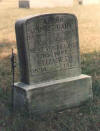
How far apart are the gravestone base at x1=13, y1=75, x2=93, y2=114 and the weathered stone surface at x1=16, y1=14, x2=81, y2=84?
139 millimetres

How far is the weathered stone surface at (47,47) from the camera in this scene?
4.28 metres

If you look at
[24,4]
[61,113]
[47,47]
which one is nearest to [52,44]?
[47,47]

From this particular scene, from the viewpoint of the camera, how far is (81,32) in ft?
38.5

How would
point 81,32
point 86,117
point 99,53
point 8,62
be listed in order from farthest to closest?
point 81,32 < point 99,53 < point 8,62 < point 86,117

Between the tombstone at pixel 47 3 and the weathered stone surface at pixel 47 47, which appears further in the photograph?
the tombstone at pixel 47 3

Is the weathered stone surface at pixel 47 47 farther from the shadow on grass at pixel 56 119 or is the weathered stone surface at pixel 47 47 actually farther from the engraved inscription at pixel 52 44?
the shadow on grass at pixel 56 119

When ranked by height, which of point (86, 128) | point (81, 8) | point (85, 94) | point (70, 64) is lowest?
point (86, 128)

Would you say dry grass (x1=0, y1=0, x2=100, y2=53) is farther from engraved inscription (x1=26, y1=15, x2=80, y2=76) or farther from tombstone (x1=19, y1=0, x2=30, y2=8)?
engraved inscription (x1=26, y1=15, x2=80, y2=76)

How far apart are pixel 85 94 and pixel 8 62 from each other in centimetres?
336

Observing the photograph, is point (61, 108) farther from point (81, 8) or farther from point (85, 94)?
point (81, 8)

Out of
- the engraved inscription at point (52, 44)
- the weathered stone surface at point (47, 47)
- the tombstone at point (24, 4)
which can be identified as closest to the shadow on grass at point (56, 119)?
the weathered stone surface at point (47, 47)

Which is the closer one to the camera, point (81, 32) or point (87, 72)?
point (87, 72)

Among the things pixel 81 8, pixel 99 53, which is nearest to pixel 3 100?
pixel 99 53

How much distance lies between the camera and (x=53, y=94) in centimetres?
449
